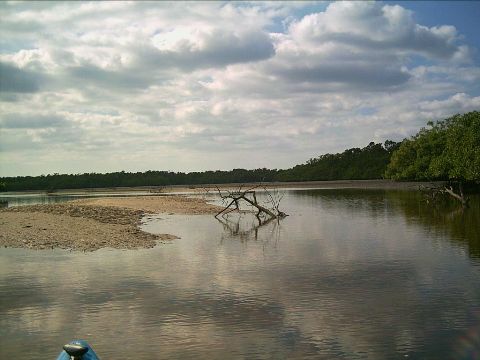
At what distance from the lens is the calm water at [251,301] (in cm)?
1081

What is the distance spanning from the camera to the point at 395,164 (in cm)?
8238

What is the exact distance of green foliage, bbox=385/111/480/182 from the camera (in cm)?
5134

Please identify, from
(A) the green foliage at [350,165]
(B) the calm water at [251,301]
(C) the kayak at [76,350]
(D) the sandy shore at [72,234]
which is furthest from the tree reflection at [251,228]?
(A) the green foliage at [350,165]

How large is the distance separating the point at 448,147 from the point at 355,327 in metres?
54.7

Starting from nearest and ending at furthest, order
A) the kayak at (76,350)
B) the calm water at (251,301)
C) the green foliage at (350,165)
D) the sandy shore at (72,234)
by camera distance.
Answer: the kayak at (76,350), the calm water at (251,301), the sandy shore at (72,234), the green foliage at (350,165)

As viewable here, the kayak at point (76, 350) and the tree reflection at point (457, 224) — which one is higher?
the kayak at point (76, 350)

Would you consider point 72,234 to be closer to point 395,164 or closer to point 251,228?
point 251,228

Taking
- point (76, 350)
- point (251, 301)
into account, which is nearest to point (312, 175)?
point (251, 301)

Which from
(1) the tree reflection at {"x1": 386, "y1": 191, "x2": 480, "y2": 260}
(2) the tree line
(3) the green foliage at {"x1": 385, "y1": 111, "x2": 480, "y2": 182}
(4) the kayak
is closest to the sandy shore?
(1) the tree reflection at {"x1": 386, "y1": 191, "x2": 480, "y2": 260}

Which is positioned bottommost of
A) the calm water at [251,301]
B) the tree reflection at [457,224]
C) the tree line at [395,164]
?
the calm water at [251,301]

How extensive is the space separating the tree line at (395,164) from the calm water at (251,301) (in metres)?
30.0

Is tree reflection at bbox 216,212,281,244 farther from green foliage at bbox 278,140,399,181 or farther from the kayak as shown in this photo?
green foliage at bbox 278,140,399,181

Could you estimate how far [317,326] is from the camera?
469 inches

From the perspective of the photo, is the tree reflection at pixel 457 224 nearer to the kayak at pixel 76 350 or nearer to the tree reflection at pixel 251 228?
the tree reflection at pixel 251 228
